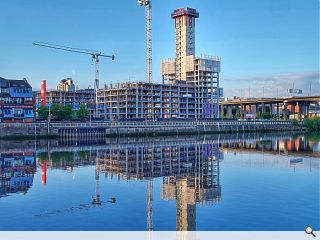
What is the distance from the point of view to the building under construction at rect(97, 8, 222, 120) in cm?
12051

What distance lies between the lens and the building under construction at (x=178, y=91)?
121 metres

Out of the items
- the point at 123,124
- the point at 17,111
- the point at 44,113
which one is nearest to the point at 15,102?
the point at 17,111

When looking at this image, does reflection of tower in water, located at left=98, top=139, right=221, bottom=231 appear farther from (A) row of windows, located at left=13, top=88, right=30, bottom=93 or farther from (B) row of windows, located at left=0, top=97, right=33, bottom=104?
(A) row of windows, located at left=13, top=88, right=30, bottom=93

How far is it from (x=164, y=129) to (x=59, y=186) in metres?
65.0

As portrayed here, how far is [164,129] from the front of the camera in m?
89.9

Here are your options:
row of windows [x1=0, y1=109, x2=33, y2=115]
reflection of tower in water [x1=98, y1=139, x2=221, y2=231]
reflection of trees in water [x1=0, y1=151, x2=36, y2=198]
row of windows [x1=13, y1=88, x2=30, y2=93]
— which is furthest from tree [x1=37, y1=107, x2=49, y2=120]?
reflection of tower in water [x1=98, y1=139, x2=221, y2=231]

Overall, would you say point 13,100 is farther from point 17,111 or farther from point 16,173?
point 16,173

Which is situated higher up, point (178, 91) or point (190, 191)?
point (178, 91)

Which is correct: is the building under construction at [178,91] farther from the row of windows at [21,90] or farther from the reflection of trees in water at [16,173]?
the reflection of trees in water at [16,173]

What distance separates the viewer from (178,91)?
12812cm

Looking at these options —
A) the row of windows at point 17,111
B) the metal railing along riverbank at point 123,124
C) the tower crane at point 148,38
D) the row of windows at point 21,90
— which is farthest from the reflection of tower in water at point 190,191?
the tower crane at point 148,38

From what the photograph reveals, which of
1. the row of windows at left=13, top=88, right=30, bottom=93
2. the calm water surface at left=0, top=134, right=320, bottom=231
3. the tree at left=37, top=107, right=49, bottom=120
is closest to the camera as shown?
the calm water surface at left=0, top=134, right=320, bottom=231
